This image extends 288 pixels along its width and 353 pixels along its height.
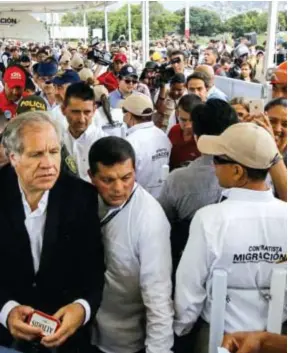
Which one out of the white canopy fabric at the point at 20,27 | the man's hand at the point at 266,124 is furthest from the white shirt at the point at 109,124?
the white canopy fabric at the point at 20,27

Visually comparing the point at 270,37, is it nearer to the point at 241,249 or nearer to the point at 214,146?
the point at 214,146

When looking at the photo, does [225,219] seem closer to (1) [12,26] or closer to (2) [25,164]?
(2) [25,164]

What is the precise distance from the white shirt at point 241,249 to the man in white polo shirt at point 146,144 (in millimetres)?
1380

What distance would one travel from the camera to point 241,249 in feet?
5.20

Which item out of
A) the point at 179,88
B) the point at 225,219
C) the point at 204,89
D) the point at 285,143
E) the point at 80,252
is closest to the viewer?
the point at 225,219

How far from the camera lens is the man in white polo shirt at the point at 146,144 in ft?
9.88

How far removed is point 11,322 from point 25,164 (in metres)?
0.54

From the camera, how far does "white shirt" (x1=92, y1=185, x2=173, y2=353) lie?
177cm

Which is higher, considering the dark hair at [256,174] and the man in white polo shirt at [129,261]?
the dark hair at [256,174]

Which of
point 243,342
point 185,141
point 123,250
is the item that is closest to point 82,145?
point 185,141

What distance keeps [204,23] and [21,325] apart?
31.0m

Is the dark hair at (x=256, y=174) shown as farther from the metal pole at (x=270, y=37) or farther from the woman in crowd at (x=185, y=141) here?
the metal pole at (x=270, y=37)

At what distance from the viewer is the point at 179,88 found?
4652mm

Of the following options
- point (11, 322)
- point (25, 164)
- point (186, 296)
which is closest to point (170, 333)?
point (186, 296)
